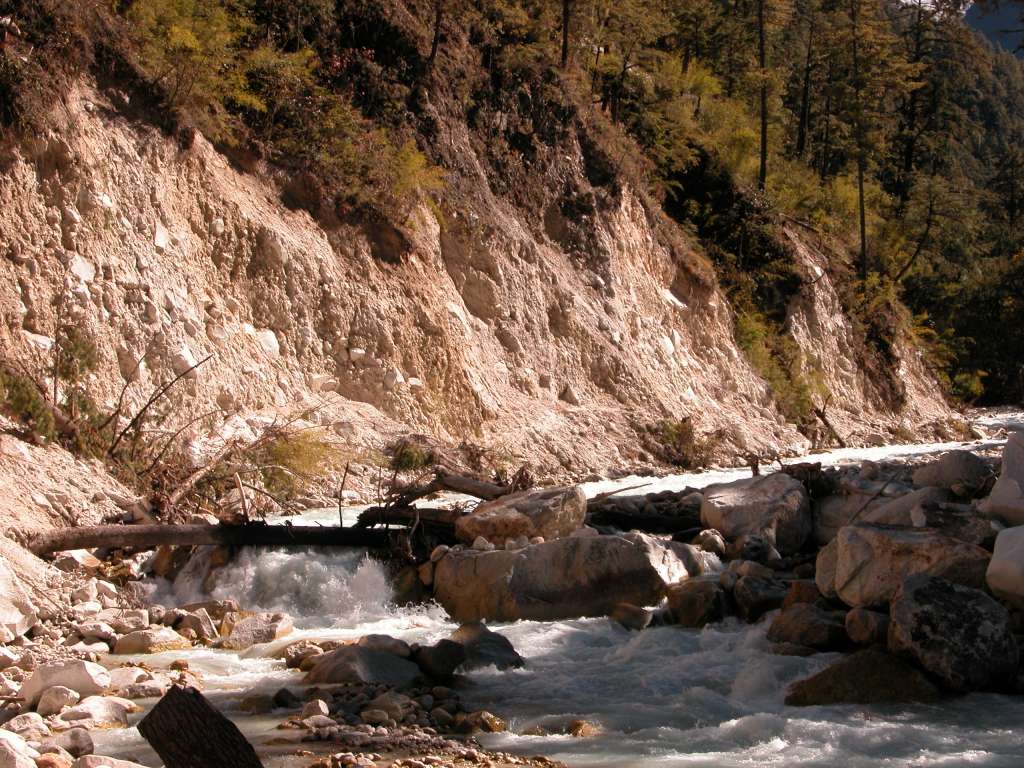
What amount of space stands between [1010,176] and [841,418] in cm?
2843

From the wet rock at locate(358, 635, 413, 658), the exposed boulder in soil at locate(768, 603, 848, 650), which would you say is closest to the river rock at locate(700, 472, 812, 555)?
the exposed boulder in soil at locate(768, 603, 848, 650)

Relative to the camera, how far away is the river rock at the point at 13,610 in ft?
26.8

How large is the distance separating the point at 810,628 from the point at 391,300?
1129cm

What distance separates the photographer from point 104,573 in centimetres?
998

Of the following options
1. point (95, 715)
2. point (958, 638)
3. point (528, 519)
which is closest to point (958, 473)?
point (958, 638)

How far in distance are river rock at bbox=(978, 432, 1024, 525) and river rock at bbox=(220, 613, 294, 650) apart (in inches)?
230

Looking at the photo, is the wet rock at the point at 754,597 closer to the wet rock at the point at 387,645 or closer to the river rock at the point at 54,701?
the wet rock at the point at 387,645

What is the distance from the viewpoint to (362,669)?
722 cm

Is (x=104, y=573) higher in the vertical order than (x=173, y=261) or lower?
lower

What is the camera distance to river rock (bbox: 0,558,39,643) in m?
8.16

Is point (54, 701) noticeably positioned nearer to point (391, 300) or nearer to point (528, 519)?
point (528, 519)

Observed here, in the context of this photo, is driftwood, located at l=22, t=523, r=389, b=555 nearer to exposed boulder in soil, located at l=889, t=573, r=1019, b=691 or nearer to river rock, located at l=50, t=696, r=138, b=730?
river rock, located at l=50, t=696, r=138, b=730

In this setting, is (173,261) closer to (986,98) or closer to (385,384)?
(385,384)

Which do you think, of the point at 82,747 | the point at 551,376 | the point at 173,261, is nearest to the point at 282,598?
the point at 82,747
